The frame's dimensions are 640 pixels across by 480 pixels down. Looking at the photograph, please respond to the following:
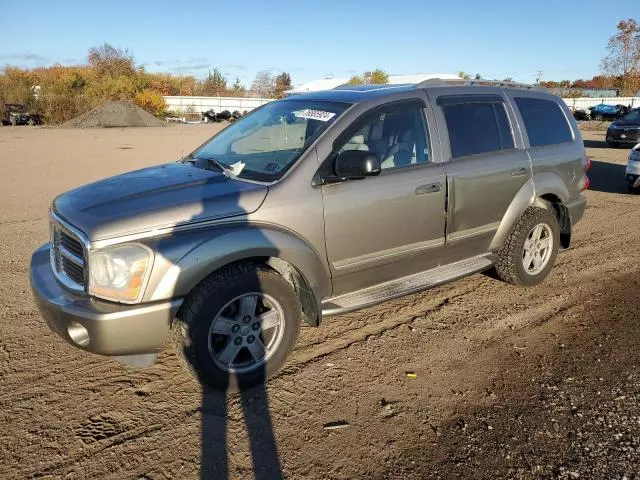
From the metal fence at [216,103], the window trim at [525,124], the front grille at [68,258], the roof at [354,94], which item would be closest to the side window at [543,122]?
the window trim at [525,124]

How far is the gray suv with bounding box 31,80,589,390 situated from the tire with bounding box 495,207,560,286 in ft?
0.07

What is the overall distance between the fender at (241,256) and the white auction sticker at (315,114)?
3.35ft

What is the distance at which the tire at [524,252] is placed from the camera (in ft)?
16.3

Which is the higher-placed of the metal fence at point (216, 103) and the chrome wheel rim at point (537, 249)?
the metal fence at point (216, 103)

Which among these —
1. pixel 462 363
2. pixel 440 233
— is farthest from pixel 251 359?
pixel 440 233

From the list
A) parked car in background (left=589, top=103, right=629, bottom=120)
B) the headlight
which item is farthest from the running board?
parked car in background (left=589, top=103, right=629, bottom=120)

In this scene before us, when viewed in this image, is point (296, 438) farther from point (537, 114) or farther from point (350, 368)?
point (537, 114)

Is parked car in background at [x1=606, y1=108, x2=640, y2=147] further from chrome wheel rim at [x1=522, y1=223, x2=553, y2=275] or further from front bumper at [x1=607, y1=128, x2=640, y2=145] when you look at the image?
chrome wheel rim at [x1=522, y1=223, x2=553, y2=275]

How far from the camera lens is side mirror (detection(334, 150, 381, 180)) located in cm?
359

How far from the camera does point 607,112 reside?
41750 mm

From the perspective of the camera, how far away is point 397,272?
417cm

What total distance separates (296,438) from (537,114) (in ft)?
13.5

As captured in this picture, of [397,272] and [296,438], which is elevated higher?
[397,272]

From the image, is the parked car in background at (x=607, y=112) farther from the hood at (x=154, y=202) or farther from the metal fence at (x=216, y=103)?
the hood at (x=154, y=202)
